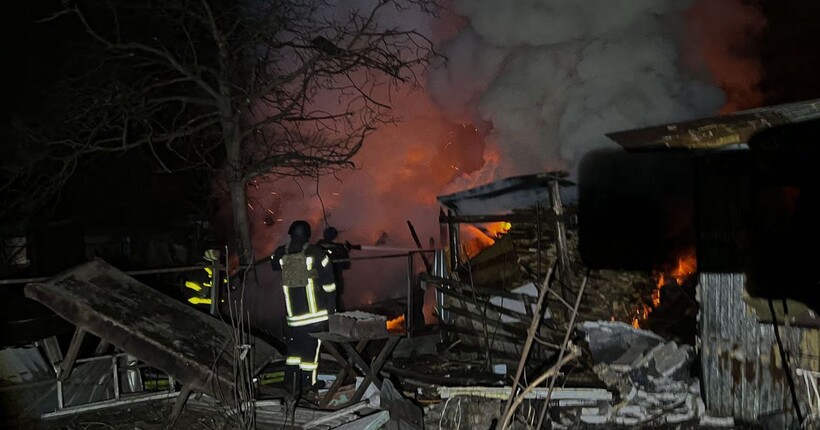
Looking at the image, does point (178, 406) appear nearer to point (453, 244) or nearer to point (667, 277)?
point (453, 244)

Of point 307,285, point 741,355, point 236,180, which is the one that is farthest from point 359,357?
point 236,180

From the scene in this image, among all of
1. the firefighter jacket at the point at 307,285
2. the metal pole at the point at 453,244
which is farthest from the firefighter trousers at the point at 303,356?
A: the metal pole at the point at 453,244

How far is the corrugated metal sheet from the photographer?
190 inches

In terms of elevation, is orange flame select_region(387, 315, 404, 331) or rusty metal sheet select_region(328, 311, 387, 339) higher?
rusty metal sheet select_region(328, 311, 387, 339)

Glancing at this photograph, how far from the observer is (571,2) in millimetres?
12977

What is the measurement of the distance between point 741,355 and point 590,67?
8.36m

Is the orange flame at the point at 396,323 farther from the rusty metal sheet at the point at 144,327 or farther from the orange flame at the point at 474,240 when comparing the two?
the rusty metal sheet at the point at 144,327

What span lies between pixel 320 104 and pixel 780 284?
1327 centimetres

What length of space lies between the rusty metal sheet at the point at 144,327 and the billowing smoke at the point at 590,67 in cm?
744

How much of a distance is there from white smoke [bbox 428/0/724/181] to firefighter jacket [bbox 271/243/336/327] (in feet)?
17.8

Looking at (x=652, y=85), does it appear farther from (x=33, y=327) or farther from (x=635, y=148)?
(x=33, y=327)

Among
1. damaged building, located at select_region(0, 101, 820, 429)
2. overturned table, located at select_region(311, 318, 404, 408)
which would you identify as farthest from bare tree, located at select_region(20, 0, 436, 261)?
overturned table, located at select_region(311, 318, 404, 408)

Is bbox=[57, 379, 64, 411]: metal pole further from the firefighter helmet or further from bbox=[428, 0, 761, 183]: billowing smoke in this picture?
bbox=[428, 0, 761, 183]: billowing smoke

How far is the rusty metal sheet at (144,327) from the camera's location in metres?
5.30
